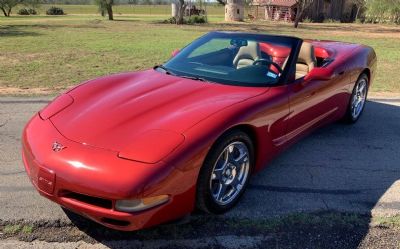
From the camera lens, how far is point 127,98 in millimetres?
3508

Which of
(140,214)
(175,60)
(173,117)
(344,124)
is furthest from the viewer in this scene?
(344,124)

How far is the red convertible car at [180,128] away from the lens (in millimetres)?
2578

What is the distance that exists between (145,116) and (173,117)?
0.74 feet

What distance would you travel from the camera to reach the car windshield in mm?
3939

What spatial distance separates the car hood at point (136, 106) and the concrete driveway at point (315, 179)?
2.49ft

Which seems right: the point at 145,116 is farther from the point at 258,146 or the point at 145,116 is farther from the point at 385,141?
the point at 385,141

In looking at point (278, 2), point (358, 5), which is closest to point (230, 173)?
point (278, 2)

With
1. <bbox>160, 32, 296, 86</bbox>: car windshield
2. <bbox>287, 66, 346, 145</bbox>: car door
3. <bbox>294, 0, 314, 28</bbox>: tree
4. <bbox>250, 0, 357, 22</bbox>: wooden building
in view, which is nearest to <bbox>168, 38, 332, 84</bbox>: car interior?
<bbox>160, 32, 296, 86</bbox>: car windshield

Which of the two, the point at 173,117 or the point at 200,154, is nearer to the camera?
the point at 200,154

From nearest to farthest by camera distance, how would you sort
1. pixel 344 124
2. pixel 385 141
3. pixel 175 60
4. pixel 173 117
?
pixel 173 117 → pixel 175 60 → pixel 385 141 → pixel 344 124

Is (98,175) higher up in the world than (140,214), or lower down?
higher up

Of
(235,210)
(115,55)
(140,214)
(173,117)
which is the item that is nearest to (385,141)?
(235,210)

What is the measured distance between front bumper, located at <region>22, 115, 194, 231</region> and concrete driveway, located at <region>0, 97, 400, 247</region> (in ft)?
1.99

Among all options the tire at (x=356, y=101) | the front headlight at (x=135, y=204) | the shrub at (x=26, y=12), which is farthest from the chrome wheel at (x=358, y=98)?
the shrub at (x=26, y=12)
